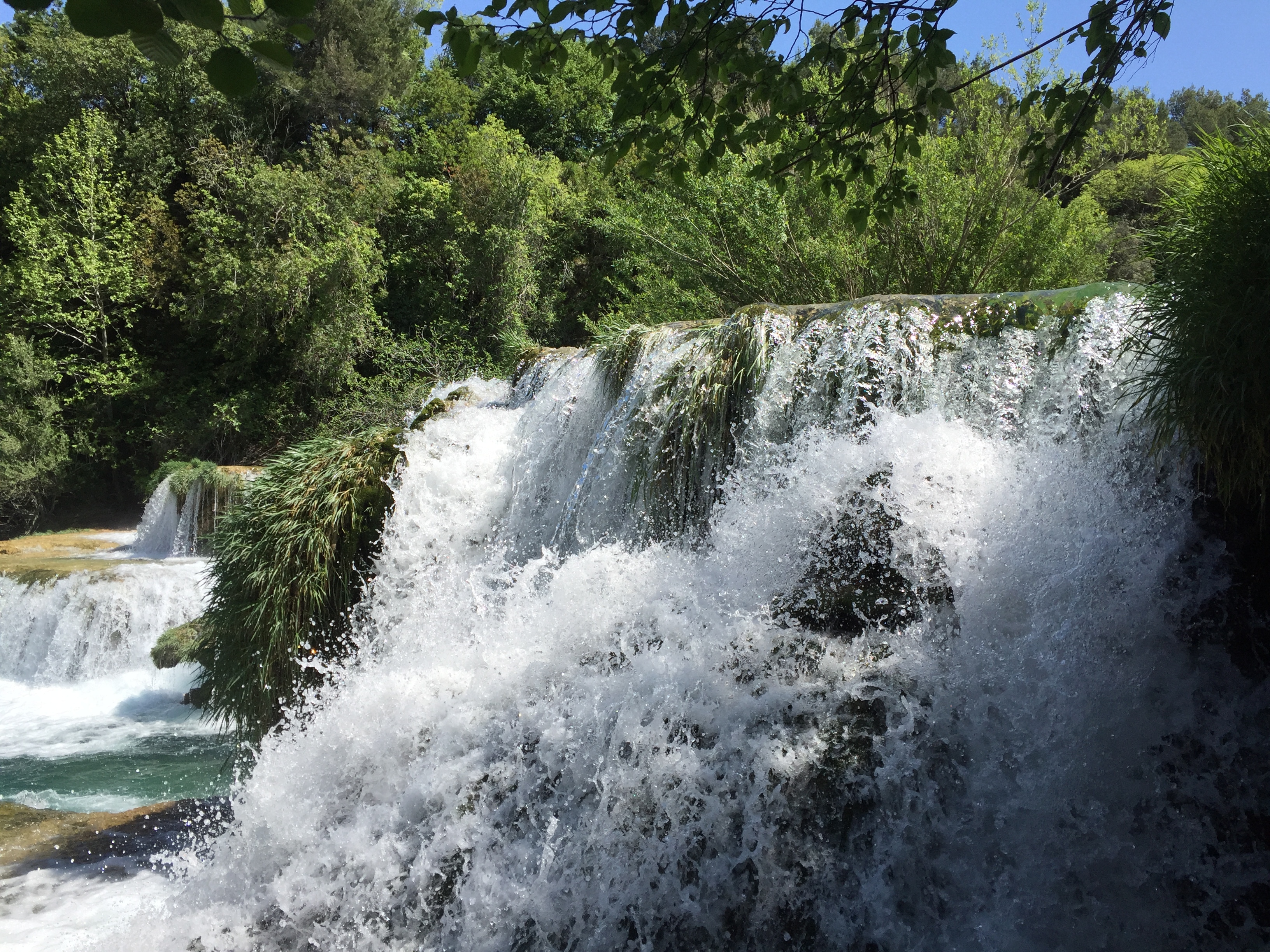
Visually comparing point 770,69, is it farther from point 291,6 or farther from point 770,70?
point 291,6

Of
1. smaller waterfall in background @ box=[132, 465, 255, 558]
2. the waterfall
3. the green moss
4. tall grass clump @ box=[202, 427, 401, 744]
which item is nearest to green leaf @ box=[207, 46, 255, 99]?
tall grass clump @ box=[202, 427, 401, 744]

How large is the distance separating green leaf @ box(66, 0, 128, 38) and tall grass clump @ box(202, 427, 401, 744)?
418 centimetres

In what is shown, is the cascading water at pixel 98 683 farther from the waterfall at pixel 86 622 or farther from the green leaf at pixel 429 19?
the green leaf at pixel 429 19

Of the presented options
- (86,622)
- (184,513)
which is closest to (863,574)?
(86,622)

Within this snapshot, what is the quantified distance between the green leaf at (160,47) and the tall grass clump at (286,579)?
4164 millimetres

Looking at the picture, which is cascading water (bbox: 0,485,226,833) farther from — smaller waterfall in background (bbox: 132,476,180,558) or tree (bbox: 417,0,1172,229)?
tree (bbox: 417,0,1172,229)

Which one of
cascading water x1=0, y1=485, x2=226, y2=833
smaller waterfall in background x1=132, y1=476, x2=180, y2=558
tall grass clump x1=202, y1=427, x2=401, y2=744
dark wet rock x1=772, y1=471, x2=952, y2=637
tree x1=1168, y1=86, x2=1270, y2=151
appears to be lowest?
cascading water x1=0, y1=485, x2=226, y2=833

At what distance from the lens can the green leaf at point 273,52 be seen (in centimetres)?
125

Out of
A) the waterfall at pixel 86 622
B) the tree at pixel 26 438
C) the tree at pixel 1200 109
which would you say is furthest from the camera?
the tree at pixel 1200 109

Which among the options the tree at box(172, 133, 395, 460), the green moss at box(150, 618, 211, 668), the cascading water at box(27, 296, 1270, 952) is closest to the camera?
the cascading water at box(27, 296, 1270, 952)

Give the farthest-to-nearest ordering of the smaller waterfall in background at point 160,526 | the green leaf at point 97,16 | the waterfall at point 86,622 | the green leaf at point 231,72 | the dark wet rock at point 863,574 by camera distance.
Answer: the smaller waterfall in background at point 160,526, the waterfall at point 86,622, the dark wet rock at point 863,574, the green leaf at point 231,72, the green leaf at point 97,16

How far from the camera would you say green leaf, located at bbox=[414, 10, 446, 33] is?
103 inches

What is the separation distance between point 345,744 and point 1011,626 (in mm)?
2691

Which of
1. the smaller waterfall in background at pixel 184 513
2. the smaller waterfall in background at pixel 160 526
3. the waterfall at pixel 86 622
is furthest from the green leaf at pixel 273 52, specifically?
the smaller waterfall in background at pixel 160 526
